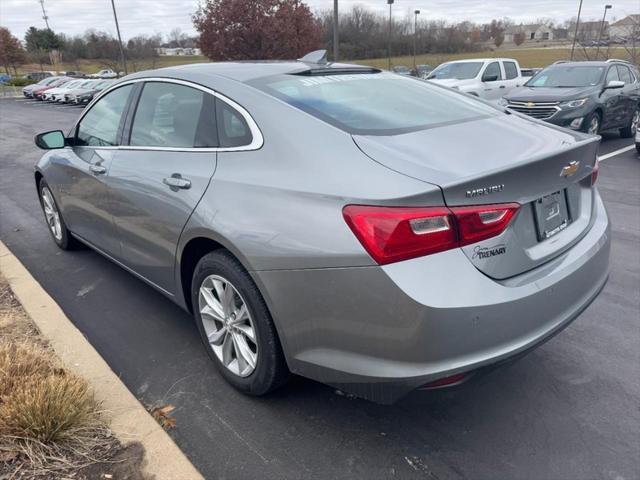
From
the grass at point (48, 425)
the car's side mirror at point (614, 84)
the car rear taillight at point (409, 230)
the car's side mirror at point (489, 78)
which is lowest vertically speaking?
the grass at point (48, 425)

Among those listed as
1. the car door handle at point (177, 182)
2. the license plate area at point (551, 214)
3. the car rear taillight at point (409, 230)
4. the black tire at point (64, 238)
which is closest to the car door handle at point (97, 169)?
the car door handle at point (177, 182)

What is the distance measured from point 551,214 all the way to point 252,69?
184cm

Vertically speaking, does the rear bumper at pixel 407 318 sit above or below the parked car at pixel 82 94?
A: above

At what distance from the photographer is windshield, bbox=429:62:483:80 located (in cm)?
1428

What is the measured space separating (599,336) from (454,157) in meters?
1.91

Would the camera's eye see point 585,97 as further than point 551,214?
Yes

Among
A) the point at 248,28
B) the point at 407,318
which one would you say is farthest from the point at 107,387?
the point at 248,28

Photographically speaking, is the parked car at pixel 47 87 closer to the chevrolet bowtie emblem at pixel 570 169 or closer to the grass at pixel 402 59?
the grass at pixel 402 59

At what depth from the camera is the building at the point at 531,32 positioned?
113500mm

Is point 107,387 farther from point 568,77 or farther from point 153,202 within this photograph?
point 568,77

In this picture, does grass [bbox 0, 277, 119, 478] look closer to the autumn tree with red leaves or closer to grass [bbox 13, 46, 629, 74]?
the autumn tree with red leaves

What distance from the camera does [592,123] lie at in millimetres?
10086

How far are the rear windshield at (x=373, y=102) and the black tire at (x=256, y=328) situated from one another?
831 millimetres

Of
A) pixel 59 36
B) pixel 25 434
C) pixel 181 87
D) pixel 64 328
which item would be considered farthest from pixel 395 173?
pixel 59 36
